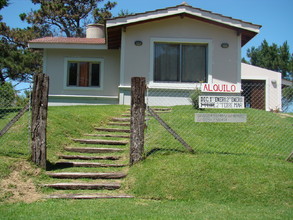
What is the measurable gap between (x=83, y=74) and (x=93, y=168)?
32.4 feet

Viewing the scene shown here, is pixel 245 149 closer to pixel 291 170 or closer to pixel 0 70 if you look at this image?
pixel 291 170

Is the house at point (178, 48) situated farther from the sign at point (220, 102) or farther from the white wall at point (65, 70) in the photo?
the sign at point (220, 102)

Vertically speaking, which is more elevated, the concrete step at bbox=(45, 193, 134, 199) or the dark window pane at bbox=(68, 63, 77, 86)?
the dark window pane at bbox=(68, 63, 77, 86)

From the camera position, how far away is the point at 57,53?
50.8ft

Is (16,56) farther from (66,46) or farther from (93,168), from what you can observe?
(93,168)

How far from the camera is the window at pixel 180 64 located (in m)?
13.8

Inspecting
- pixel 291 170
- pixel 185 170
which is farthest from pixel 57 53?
pixel 291 170

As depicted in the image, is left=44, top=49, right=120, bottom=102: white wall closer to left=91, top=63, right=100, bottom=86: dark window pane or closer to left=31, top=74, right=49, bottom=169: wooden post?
left=91, top=63, right=100, bottom=86: dark window pane

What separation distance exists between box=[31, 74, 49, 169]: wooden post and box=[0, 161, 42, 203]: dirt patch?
247 mm

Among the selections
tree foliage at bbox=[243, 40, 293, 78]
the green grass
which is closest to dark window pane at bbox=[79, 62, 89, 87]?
the green grass

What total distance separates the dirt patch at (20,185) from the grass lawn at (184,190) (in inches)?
0.7

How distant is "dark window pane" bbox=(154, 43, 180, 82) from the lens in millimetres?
13805

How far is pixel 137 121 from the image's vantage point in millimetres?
6398

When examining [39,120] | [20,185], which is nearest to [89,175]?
[20,185]
